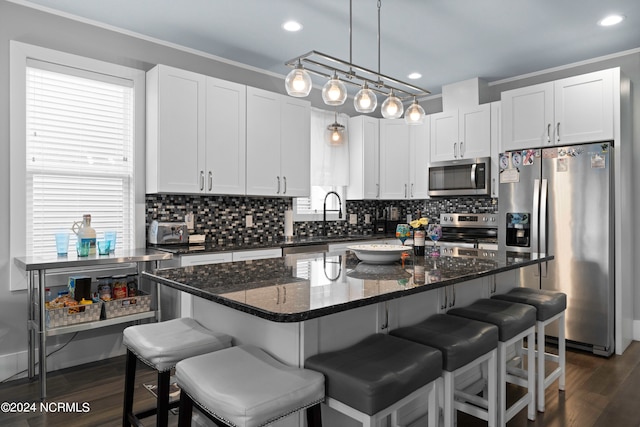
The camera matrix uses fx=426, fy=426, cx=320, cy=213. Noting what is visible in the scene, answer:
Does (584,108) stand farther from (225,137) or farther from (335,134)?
(225,137)

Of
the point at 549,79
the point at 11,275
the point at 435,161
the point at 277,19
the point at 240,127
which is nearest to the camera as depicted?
the point at 11,275

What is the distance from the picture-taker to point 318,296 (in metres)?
1.54

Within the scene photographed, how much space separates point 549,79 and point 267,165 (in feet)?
10.3

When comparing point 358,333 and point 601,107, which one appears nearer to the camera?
point 358,333

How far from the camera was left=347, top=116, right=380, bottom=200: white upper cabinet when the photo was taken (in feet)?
17.1

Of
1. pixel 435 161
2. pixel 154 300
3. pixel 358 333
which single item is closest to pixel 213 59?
pixel 154 300

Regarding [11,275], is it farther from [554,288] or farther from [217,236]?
[554,288]

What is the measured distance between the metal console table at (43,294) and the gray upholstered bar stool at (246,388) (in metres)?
1.65

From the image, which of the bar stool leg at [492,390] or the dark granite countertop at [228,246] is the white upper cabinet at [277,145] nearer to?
the dark granite countertop at [228,246]

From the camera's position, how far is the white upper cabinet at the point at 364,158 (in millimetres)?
5199

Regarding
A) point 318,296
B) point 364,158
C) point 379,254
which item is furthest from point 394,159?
point 318,296

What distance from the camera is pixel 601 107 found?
3613mm

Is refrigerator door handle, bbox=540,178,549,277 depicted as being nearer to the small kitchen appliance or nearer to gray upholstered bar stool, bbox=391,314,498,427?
gray upholstered bar stool, bbox=391,314,498,427

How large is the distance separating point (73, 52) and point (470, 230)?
421cm
